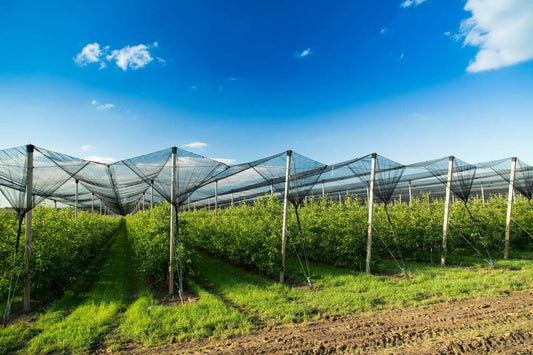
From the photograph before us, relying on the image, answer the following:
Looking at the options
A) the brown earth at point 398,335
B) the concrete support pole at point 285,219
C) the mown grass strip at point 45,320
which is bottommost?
the mown grass strip at point 45,320

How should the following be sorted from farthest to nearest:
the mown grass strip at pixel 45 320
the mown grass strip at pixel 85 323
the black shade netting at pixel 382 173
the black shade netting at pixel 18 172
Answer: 1. the black shade netting at pixel 382 173
2. the black shade netting at pixel 18 172
3. the mown grass strip at pixel 45 320
4. the mown grass strip at pixel 85 323

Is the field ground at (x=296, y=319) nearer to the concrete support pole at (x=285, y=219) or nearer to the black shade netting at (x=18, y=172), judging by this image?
the concrete support pole at (x=285, y=219)

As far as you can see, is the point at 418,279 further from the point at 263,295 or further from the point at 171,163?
the point at 171,163

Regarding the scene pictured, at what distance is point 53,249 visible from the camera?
21.9 feet

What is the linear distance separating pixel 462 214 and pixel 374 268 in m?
6.71

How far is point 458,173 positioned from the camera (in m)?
9.82

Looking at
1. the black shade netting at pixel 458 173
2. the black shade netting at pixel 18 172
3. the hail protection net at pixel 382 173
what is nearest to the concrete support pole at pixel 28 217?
the black shade netting at pixel 18 172

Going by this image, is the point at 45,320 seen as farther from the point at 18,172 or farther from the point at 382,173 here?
the point at 382,173

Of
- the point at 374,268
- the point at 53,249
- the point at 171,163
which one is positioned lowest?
the point at 374,268

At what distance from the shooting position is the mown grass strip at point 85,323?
4.14 meters

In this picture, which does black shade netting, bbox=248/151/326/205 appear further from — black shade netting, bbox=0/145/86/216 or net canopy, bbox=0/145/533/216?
black shade netting, bbox=0/145/86/216

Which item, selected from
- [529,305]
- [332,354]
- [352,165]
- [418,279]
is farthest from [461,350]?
[352,165]

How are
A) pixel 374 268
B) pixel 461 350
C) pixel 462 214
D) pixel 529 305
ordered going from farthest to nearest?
pixel 462 214 < pixel 374 268 < pixel 529 305 < pixel 461 350

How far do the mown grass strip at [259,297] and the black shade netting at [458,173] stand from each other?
7.26m
